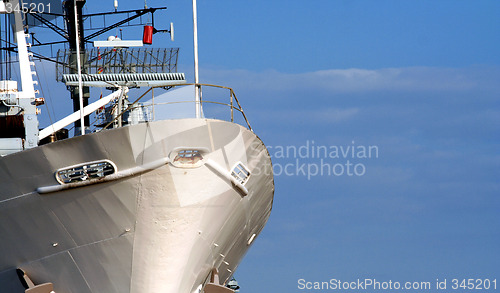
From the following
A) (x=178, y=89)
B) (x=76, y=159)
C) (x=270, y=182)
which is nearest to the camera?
(x=76, y=159)

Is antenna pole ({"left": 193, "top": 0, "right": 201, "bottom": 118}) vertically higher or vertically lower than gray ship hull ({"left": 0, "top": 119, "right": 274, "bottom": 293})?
higher

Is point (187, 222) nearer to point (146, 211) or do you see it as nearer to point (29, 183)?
point (146, 211)

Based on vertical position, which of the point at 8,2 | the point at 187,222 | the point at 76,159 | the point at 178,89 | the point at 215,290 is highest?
the point at 8,2

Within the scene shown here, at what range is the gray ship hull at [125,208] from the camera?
23.2 meters

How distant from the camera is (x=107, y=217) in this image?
23781 mm

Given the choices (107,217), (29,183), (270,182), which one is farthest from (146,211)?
(270,182)

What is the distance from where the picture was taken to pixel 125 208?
23625mm

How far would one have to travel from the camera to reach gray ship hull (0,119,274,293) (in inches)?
914

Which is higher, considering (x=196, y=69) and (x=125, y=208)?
(x=196, y=69)

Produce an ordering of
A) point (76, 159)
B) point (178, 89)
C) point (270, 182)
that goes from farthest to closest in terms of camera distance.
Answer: point (270, 182) → point (178, 89) → point (76, 159)

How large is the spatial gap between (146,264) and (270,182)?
5041 millimetres

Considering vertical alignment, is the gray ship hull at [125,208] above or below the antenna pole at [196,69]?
below

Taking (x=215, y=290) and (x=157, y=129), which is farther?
(x=215, y=290)

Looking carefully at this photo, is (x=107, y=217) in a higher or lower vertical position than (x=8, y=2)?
lower
